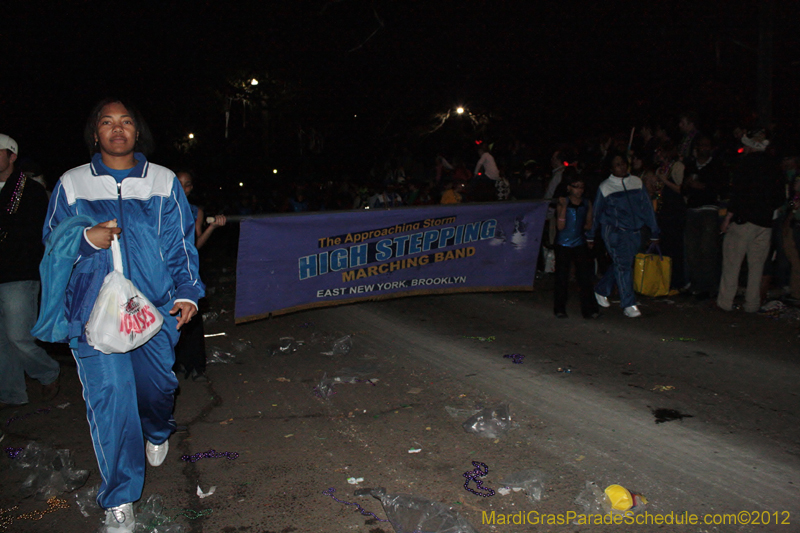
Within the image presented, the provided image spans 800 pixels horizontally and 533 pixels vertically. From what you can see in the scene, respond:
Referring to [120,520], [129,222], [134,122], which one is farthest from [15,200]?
[120,520]

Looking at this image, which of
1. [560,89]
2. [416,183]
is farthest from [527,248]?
[560,89]

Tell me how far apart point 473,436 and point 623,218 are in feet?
15.1

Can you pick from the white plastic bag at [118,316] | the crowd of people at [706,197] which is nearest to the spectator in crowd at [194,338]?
the white plastic bag at [118,316]

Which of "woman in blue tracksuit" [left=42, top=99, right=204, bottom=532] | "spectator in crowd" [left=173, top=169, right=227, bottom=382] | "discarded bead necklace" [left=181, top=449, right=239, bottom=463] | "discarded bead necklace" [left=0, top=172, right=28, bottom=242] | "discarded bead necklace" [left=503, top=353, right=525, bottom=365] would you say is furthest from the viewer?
"discarded bead necklace" [left=503, top=353, right=525, bottom=365]

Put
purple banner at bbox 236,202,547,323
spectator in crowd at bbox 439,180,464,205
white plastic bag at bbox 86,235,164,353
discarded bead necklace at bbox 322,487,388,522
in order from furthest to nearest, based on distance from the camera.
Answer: spectator in crowd at bbox 439,180,464,205 < purple banner at bbox 236,202,547,323 < discarded bead necklace at bbox 322,487,388,522 < white plastic bag at bbox 86,235,164,353

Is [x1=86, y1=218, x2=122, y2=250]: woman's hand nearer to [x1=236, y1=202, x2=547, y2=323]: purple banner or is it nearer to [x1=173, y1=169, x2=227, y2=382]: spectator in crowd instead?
[x1=173, y1=169, x2=227, y2=382]: spectator in crowd

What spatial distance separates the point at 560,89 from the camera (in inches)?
817

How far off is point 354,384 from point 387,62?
2086 centimetres

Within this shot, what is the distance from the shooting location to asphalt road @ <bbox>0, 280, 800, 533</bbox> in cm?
355

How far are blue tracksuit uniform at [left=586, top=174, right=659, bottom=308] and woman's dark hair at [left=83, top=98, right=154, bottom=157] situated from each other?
18.7 ft

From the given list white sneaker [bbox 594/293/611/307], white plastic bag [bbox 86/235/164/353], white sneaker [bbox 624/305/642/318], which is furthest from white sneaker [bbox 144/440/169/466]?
white sneaker [bbox 594/293/611/307]

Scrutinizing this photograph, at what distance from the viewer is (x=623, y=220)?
26.1ft

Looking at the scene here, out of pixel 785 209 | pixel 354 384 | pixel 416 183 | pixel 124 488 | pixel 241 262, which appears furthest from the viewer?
pixel 416 183

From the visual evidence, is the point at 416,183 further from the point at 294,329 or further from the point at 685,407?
the point at 685,407
